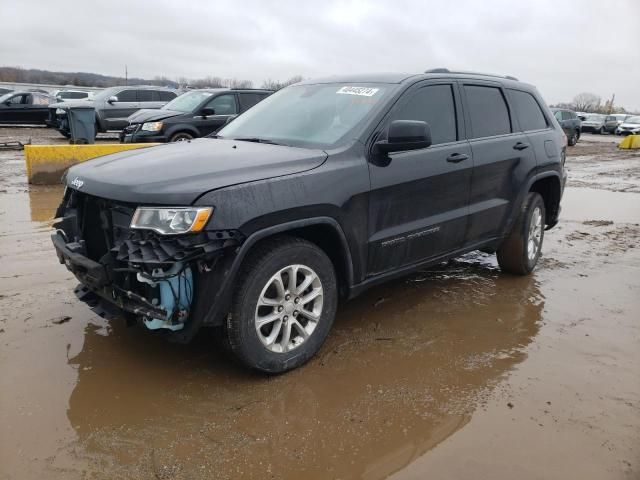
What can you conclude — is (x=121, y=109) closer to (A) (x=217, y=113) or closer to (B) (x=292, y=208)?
(A) (x=217, y=113)

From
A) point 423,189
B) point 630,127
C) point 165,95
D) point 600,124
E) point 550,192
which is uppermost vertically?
point 600,124

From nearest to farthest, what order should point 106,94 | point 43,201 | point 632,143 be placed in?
point 43,201, point 106,94, point 632,143

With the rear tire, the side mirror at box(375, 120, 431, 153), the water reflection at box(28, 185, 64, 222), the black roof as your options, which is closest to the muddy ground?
the rear tire

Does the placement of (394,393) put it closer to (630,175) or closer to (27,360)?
(27,360)

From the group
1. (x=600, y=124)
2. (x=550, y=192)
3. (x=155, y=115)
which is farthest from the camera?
(x=600, y=124)

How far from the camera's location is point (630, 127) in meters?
35.3

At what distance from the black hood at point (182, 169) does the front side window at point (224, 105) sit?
7.97 metres

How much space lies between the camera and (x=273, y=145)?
359 centimetres

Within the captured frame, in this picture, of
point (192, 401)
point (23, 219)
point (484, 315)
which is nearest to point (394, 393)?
point (192, 401)

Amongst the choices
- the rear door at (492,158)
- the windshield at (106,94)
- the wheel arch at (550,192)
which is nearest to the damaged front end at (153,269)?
the rear door at (492,158)

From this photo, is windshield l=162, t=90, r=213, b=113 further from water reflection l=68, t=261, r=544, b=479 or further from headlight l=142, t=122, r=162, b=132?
water reflection l=68, t=261, r=544, b=479

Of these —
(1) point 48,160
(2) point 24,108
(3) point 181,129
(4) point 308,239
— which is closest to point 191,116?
(3) point 181,129

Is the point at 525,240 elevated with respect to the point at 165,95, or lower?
lower

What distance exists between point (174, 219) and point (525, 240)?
3.49 meters
